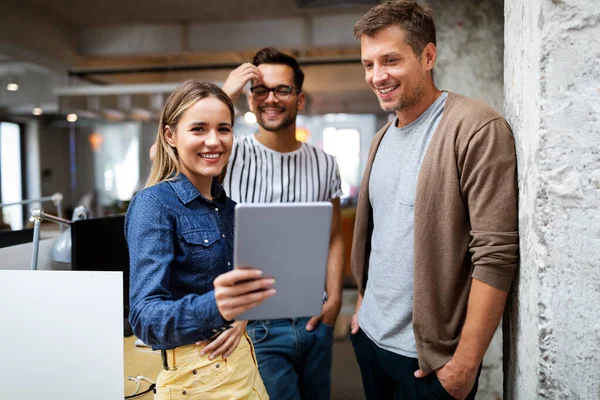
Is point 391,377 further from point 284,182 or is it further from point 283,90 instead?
point 283,90

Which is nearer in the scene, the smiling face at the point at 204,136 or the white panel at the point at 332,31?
the smiling face at the point at 204,136

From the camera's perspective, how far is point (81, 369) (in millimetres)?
1129

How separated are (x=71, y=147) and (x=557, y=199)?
791cm

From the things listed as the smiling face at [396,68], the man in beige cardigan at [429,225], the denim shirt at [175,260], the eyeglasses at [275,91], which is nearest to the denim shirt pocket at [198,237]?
the denim shirt at [175,260]

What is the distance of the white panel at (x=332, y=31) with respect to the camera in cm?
579

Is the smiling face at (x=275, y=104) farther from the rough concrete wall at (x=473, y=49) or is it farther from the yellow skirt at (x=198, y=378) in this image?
the rough concrete wall at (x=473, y=49)

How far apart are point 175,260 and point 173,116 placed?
0.34 meters

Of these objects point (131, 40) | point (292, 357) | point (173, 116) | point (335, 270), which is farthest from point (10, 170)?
point (173, 116)

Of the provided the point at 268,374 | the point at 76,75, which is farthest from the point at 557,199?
the point at 76,75

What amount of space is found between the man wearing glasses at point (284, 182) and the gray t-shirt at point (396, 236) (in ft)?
1.12

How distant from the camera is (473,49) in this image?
256 cm

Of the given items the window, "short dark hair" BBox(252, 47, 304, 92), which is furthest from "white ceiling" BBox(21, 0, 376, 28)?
"short dark hair" BBox(252, 47, 304, 92)

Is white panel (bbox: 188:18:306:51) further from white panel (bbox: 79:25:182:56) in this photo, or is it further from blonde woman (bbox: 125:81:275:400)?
blonde woman (bbox: 125:81:275:400)

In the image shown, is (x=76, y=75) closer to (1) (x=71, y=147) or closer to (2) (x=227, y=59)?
(1) (x=71, y=147)
